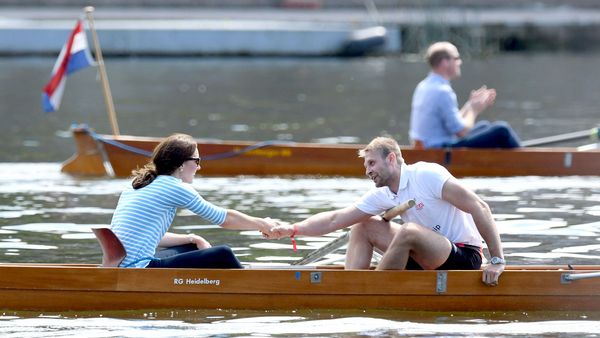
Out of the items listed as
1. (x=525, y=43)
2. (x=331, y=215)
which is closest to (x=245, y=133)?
(x=331, y=215)

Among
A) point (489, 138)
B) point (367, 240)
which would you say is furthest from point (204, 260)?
point (489, 138)

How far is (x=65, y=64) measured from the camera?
17.4 m

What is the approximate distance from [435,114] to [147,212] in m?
7.31

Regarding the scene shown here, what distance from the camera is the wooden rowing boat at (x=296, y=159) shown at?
16828 mm

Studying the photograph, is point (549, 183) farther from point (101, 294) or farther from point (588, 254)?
point (101, 294)

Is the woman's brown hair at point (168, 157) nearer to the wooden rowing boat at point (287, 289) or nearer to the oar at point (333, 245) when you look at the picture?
the wooden rowing boat at point (287, 289)

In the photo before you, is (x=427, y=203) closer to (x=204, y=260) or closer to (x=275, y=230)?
(x=275, y=230)

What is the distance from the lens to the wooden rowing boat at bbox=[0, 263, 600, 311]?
9.69m

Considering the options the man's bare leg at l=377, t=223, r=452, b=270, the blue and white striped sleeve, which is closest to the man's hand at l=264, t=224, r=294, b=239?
the blue and white striped sleeve

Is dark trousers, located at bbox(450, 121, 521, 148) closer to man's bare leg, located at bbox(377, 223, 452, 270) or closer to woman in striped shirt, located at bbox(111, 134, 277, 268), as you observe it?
man's bare leg, located at bbox(377, 223, 452, 270)

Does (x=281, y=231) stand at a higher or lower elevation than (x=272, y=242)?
higher

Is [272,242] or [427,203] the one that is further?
[272,242]

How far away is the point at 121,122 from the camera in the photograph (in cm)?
2539

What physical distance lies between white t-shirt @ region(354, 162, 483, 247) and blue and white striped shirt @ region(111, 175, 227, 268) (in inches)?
50.2
